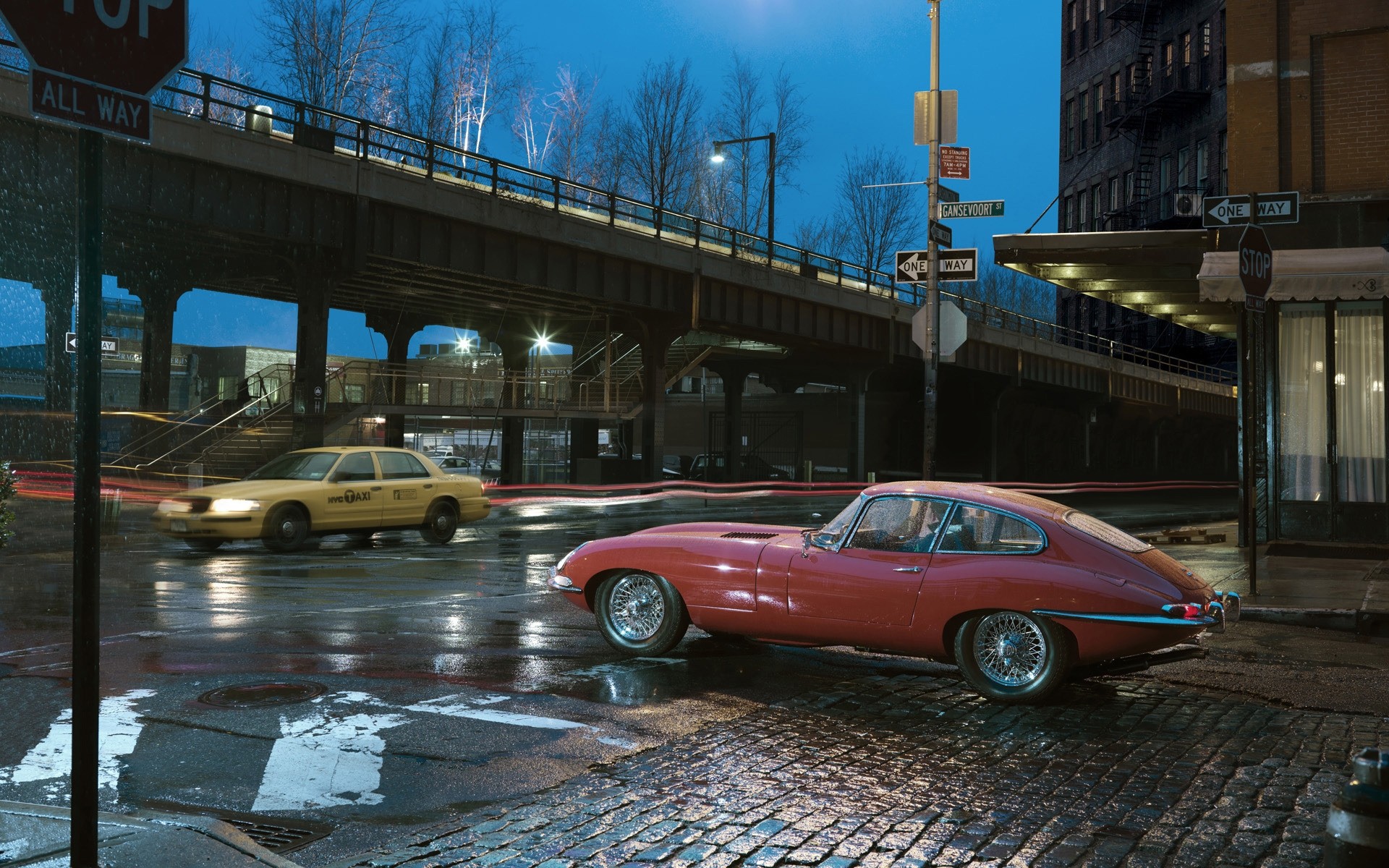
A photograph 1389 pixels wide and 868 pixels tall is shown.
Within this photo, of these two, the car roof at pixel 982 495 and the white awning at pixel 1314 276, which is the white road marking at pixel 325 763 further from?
the white awning at pixel 1314 276

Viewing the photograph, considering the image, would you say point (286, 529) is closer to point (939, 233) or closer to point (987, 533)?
point (939, 233)

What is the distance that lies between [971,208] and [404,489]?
380 inches

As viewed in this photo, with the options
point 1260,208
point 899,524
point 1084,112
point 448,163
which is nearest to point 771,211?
point 448,163

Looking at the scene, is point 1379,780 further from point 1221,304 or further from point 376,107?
point 376,107

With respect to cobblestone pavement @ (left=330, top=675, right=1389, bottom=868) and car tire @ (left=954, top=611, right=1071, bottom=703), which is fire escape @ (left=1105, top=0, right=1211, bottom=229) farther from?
cobblestone pavement @ (left=330, top=675, right=1389, bottom=868)

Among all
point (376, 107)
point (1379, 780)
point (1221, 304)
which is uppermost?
point (376, 107)

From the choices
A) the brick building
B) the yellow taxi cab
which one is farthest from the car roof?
the brick building

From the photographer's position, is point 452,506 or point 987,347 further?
point 987,347

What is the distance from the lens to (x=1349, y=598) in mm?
11727

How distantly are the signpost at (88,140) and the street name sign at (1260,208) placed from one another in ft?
37.7

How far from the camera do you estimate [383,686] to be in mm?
7582

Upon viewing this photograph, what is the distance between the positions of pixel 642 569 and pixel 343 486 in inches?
413

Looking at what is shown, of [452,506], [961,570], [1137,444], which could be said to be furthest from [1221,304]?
[1137,444]

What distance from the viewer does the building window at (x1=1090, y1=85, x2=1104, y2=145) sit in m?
63.0
